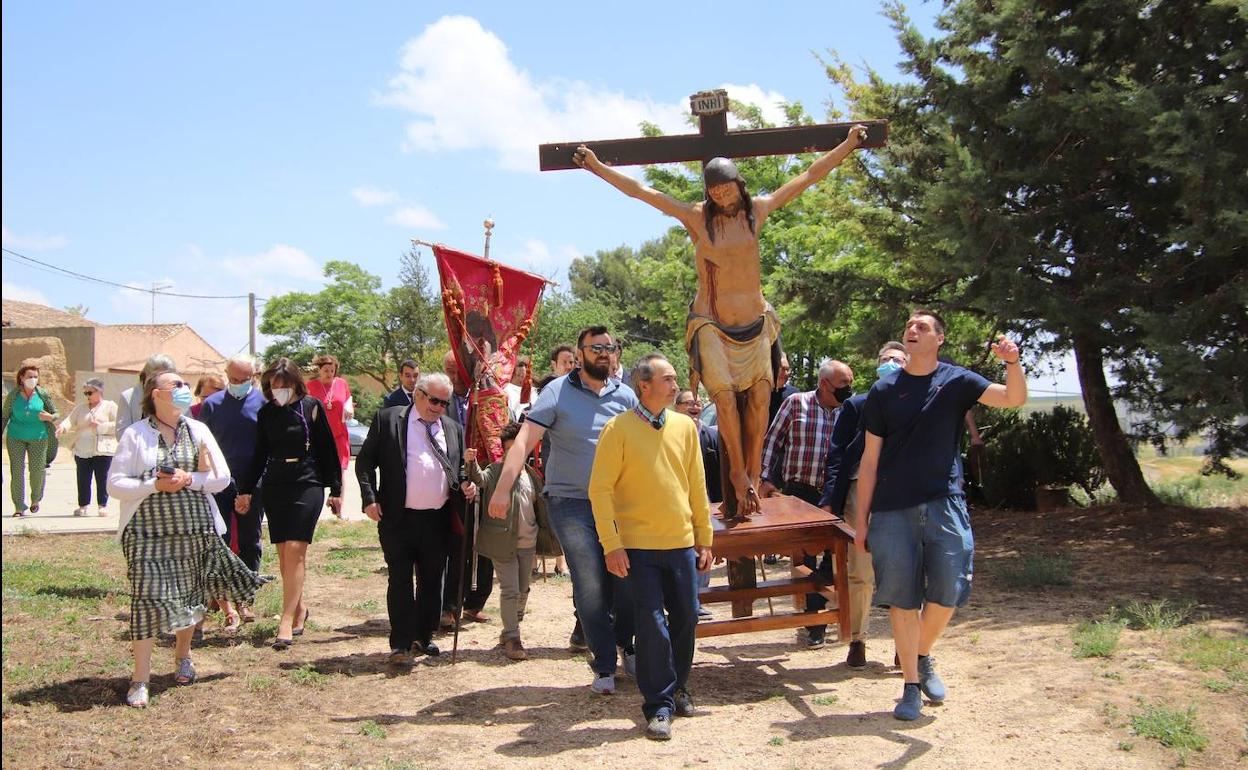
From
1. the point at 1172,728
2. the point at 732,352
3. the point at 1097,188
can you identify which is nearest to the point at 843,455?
the point at 732,352

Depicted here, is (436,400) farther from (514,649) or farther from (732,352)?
(732,352)

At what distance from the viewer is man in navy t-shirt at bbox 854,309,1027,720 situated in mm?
5387

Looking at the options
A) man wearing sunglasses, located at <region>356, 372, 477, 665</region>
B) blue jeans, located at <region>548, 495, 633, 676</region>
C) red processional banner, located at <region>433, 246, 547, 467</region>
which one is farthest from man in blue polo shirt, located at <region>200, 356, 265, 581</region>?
blue jeans, located at <region>548, 495, 633, 676</region>

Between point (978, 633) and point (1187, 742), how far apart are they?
7.94 ft

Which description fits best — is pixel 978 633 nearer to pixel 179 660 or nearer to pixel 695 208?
pixel 695 208

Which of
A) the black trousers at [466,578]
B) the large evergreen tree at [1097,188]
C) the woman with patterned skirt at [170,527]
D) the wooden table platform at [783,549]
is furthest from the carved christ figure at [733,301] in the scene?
the large evergreen tree at [1097,188]

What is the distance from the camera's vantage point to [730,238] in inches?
246

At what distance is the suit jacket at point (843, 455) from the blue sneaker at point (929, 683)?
147 cm

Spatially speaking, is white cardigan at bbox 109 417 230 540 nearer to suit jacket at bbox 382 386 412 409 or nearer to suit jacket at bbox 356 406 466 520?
suit jacket at bbox 356 406 466 520

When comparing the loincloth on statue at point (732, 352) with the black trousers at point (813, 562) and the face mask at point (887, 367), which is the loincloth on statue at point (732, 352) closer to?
the face mask at point (887, 367)

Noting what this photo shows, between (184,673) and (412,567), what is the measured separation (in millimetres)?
1484

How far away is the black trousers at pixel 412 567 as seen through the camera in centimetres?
683

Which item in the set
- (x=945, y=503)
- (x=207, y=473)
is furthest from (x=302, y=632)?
(x=945, y=503)

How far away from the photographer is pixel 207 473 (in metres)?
6.16
